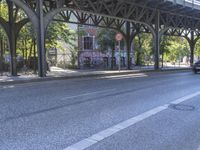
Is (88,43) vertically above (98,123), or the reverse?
(88,43)

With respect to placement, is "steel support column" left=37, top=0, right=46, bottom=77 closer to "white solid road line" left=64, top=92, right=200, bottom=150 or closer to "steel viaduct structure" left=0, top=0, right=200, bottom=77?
"steel viaduct structure" left=0, top=0, right=200, bottom=77

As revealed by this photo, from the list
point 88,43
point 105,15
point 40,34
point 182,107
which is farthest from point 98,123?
point 88,43

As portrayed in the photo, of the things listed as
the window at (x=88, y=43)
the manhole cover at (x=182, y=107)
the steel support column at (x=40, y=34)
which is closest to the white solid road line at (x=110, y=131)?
the manhole cover at (x=182, y=107)

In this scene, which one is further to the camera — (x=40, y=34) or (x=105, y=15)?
(x=105, y=15)

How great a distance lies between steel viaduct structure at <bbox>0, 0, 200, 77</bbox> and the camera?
1850cm

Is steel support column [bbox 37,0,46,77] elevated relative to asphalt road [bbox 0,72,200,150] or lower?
elevated

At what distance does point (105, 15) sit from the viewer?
75.5ft

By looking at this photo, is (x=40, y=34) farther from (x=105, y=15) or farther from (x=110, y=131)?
(x=110, y=131)

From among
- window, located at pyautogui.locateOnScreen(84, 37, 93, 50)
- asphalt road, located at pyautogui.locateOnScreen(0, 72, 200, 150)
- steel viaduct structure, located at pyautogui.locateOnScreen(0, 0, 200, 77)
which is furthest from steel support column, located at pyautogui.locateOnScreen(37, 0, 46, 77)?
window, located at pyautogui.locateOnScreen(84, 37, 93, 50)

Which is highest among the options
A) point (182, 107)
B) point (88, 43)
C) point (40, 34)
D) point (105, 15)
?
point (105, 15)

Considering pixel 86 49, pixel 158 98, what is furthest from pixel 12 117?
pixel 86 49

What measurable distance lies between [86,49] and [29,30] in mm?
19711

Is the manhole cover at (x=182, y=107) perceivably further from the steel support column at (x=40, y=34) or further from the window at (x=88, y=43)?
the window at (x=88, y=43)

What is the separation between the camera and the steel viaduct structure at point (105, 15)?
18.5 metres
